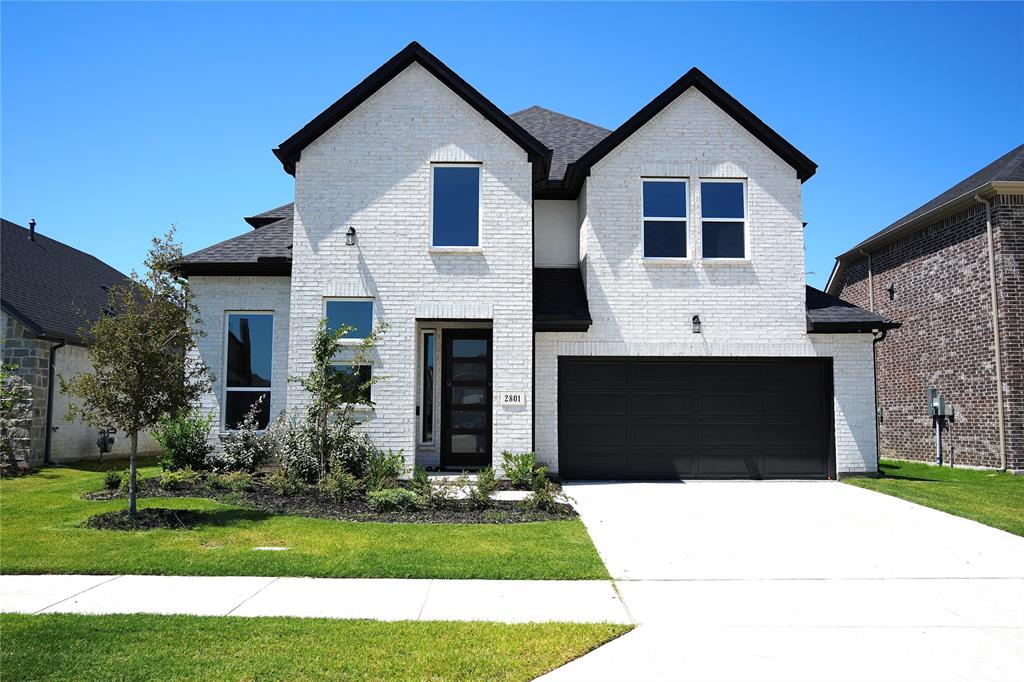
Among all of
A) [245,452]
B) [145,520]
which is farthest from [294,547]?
[245,452]

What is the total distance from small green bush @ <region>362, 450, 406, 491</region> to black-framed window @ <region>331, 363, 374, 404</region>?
3.27 feet

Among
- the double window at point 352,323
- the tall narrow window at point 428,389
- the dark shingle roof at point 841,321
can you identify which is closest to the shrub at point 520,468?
the tall narrow window at point 428,389

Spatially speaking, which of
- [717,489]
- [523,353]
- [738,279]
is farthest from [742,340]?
[523,353]

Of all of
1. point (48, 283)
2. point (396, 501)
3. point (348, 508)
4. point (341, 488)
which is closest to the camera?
point (396, 501)

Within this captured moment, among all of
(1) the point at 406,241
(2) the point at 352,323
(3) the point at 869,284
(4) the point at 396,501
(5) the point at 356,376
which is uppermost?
(3) the point at 869,284

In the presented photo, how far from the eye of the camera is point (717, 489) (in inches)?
484

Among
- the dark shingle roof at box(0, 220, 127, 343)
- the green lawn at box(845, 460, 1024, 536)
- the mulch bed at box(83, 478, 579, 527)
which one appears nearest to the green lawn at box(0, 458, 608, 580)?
the mulch bed at box(83, 478, 579, 527)

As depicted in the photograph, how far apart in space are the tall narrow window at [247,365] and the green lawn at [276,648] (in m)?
7.80

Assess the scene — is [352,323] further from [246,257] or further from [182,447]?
[182,447]

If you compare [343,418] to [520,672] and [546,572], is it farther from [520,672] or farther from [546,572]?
[520,672]

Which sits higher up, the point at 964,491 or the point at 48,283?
the point at 48,283

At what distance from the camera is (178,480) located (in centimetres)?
1098

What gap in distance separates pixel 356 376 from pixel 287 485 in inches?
87.1

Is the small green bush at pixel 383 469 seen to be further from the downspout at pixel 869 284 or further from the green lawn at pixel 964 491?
the downspout at pixel 869 284
